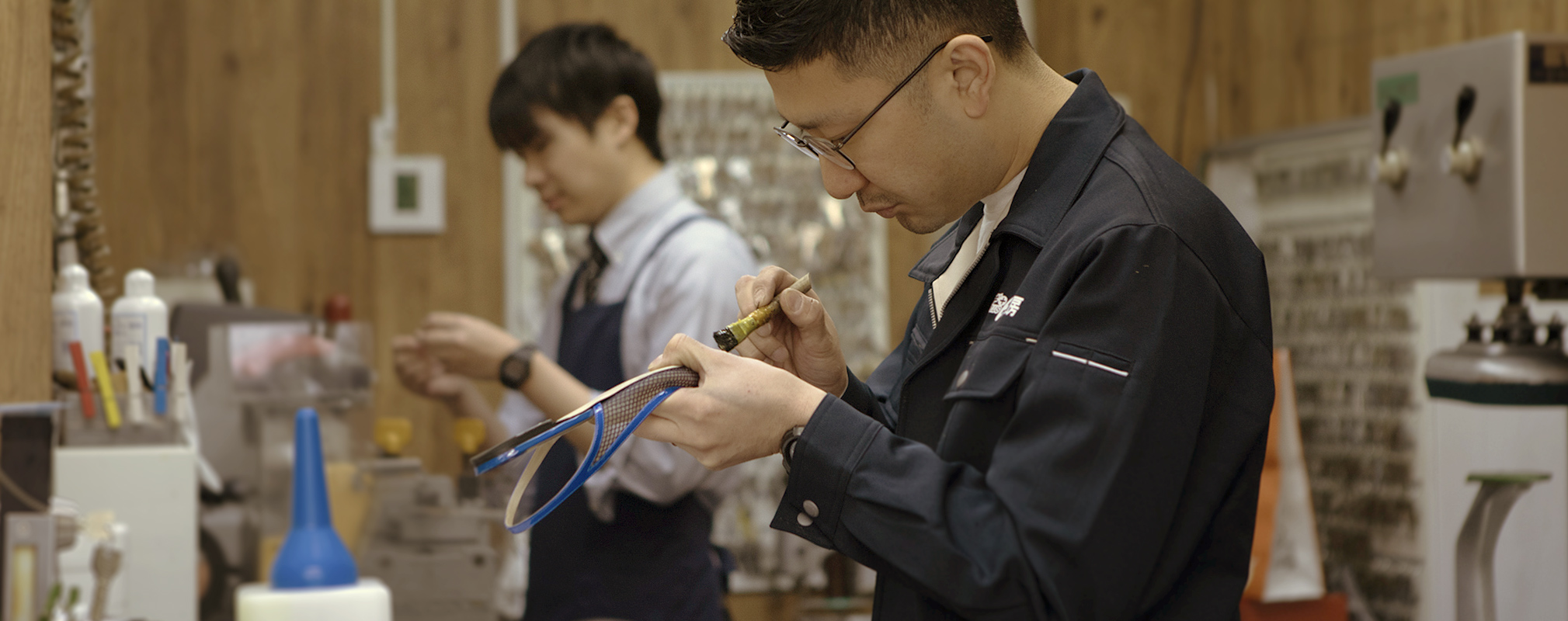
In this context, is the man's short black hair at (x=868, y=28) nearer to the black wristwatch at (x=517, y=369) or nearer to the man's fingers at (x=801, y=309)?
the man's fingers at (x=801, y=309)

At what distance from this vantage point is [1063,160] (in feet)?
4.13

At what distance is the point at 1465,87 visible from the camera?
248cm

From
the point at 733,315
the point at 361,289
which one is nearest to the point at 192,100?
the point at 361,289

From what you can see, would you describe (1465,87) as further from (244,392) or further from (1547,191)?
(244,392)

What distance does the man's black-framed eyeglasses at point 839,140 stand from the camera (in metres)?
1.25

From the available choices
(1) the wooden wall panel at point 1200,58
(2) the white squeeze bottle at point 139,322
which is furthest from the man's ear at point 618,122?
(1) the wooden wall panel at point 1200,58

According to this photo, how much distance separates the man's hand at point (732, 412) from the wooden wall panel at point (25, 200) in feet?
2.59

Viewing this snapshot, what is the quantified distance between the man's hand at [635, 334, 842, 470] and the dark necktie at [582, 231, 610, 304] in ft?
4.59

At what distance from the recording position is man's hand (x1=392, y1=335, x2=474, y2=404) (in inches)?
96.3

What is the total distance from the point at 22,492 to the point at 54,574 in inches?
3.4

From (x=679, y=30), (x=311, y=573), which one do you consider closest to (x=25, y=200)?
(x=311, y=573)

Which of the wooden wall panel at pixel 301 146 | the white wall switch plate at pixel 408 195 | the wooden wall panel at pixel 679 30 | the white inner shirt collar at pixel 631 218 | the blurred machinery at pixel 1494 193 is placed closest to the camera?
the blurred machinery at pixel 1494 193

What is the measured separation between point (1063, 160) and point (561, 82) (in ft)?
4.68

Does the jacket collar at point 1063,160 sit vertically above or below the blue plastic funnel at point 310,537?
above
